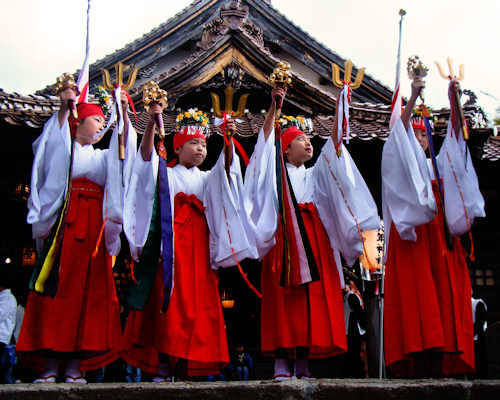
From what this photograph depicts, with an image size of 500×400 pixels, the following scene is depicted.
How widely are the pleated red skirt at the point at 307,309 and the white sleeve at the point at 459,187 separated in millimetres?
1049

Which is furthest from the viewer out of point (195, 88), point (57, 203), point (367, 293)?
point (195, 88)

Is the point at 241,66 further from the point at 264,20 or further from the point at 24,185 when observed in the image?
the point at 24,185

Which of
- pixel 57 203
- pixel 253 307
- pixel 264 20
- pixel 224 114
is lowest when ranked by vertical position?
pixel 253 307

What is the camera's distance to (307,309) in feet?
15.6

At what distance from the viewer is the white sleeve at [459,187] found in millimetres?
4738

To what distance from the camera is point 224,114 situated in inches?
206

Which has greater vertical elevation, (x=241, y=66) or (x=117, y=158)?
(x=241, y=66)

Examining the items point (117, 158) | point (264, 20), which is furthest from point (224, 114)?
point (264, 20)

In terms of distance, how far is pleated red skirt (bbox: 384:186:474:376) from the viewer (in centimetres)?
444

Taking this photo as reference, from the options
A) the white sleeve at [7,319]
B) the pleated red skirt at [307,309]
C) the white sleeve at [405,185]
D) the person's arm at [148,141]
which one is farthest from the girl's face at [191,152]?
the white sleeve at [7,319]

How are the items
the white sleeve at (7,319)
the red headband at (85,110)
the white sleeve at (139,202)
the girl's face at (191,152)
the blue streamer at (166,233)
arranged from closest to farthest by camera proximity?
the blue streamer at (166,233) < the white sleeve at (139,202) < the red headband at (85,110) < the girl's face at (191,152) < the white sleeve at (7,319)

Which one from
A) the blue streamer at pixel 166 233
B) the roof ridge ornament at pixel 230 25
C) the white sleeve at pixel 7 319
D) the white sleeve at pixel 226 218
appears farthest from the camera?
the roof ridge ornament at pixel 230 25

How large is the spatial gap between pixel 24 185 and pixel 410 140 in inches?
203

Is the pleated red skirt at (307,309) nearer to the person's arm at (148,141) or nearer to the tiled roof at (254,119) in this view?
the person's arm at (148,141)
